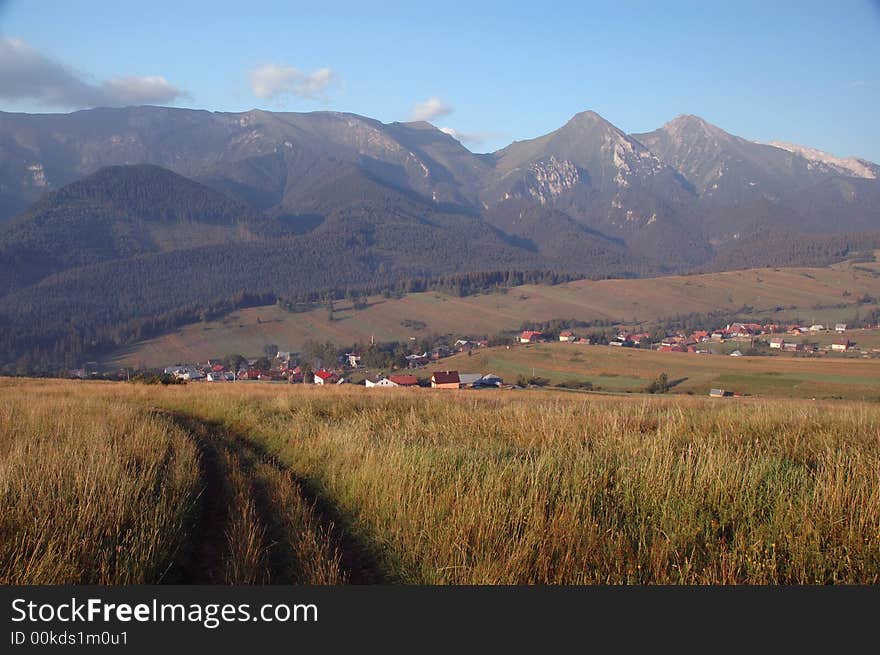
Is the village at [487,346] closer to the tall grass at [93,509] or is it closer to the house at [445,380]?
the house at [445,380]

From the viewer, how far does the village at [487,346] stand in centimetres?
5662

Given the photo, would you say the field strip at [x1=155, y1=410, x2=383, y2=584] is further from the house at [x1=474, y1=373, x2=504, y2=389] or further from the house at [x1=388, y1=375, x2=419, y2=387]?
the house at [x1=474, y1=373, x2=504, y2=389]

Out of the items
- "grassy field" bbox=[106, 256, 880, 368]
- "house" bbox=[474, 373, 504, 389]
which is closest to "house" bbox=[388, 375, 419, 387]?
"house" bbox=[474, 373, 504, 389]

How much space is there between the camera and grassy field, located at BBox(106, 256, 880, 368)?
92.8m

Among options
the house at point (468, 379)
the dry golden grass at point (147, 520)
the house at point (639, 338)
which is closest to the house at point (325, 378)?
the house at point (468, 379)

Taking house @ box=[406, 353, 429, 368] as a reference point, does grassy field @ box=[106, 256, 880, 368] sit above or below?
above

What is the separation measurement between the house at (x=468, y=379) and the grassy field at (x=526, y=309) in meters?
35.2

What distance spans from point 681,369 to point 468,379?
1641 centimetres

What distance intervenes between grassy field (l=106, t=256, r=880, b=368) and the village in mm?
Result: 7489

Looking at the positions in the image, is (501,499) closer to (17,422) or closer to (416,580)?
(416,580)

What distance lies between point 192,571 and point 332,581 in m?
1.38

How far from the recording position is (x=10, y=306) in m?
129

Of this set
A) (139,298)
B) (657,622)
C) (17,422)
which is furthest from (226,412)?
(139,298)

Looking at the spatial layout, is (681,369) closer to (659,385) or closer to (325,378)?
(659,385)
